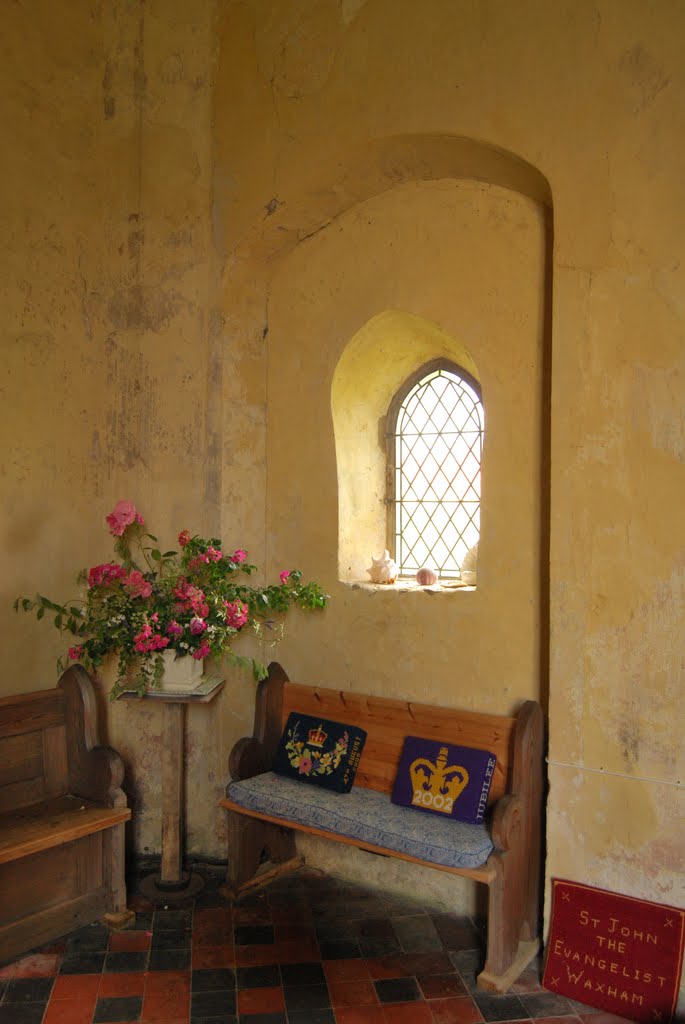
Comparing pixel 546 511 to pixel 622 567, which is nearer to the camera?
pixel 622 567

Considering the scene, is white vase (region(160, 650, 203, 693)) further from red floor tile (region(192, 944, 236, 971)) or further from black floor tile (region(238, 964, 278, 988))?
black floor tile (region(238, 964, 278, 988))

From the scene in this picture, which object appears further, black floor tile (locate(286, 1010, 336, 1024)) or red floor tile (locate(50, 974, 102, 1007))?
red floor tile (locate(50, 974, 102, 1007))

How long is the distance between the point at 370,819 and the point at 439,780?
394 mm

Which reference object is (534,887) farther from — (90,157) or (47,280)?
(90,157)

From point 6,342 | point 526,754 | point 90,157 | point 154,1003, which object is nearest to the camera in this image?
point 154,1003

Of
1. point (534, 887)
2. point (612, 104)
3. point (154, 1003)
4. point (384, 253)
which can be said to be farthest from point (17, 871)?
point (612, 104)

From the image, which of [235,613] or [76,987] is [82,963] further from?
[235,613]

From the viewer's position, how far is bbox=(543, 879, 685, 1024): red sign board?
3.35 meters

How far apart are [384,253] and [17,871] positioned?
12.0ft

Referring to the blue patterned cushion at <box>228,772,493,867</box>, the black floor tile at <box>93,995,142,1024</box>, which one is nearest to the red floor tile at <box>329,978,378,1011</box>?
the blue patterned cushion at <box>228,772,493,867</box>

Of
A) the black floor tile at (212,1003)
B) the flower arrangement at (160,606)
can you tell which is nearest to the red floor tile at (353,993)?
the black floor tile at (212,1003)

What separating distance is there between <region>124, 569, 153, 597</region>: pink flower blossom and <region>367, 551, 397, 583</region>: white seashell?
1306 mm

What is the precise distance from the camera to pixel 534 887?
3912mm

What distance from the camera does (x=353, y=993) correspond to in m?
3.55
